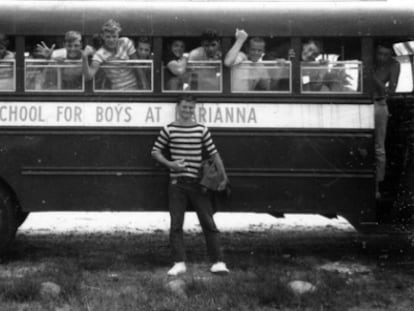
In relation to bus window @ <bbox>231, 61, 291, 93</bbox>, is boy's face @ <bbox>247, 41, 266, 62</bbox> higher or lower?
higher

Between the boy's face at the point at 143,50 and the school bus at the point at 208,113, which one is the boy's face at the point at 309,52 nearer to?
the school bus at the point at 208,113

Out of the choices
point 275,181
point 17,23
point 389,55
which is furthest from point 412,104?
point 17,23

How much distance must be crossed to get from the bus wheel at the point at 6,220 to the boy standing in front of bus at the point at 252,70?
7.56ft

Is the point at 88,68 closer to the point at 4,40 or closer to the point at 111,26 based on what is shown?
the point at 111,26

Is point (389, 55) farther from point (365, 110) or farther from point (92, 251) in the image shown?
point (92, 251)

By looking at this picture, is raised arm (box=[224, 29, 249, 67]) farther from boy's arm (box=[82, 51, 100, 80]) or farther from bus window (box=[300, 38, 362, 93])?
boy's arm (box=[82, 51, 100, 80])

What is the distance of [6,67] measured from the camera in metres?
5.64

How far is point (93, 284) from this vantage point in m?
4.95

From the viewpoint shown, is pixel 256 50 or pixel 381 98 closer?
pixel 256 50

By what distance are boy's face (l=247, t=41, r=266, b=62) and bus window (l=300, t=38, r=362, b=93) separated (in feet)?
1.20

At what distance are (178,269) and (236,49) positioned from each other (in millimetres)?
1980

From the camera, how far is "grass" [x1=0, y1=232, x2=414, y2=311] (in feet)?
14.5

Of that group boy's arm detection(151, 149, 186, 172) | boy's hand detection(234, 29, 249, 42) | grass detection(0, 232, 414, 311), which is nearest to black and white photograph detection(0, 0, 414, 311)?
boy's hand detection(234, 29, 249, 42)

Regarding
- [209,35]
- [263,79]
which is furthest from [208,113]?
[209,35]
